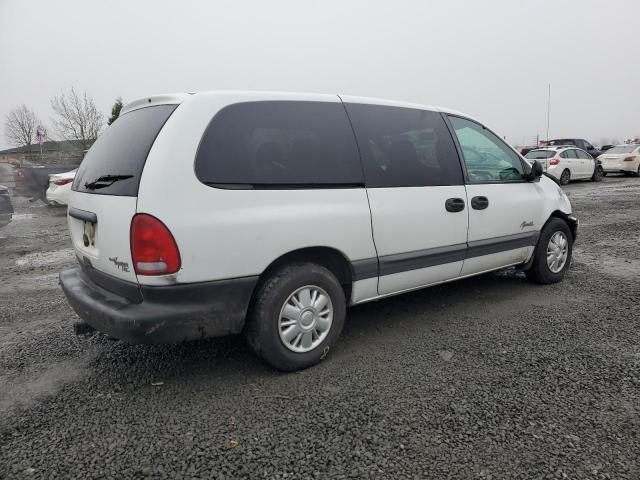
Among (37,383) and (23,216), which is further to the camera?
(23,216)

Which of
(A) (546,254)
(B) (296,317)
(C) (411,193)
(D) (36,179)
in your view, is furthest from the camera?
(D) (36,179)

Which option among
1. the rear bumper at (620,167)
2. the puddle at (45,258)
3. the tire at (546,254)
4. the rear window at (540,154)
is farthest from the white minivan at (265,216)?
the rear bumper at (620,167)

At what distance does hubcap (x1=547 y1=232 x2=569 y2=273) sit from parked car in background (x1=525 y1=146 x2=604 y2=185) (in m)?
13.1

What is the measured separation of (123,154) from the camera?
2.82m

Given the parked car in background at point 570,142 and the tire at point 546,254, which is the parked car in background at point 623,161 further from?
the tire at point 546,254

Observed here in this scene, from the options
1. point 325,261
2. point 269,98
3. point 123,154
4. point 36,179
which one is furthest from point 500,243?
point 36,179

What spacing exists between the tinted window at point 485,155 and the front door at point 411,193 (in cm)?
19

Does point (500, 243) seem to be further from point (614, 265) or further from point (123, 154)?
point (123, 154)

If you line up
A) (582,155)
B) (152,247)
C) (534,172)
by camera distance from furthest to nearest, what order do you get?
(582,155)
(534,172)
(152,247)

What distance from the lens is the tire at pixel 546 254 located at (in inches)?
182

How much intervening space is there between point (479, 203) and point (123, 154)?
279cm

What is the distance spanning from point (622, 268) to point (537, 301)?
6.30ft

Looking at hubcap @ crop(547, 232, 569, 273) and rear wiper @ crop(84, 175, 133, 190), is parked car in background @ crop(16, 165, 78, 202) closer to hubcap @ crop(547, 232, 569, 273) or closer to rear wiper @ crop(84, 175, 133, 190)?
rear wiper @ crop(84, 175, 133, 190)

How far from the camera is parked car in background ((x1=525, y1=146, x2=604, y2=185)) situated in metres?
17.1
